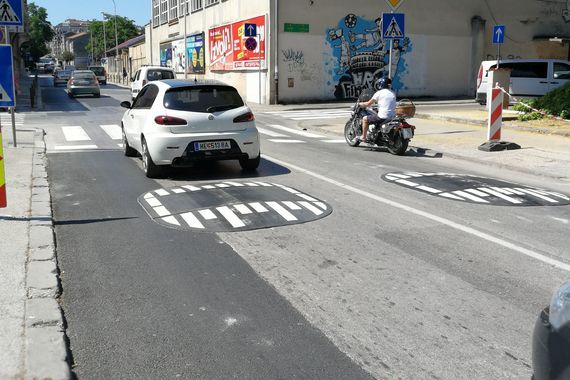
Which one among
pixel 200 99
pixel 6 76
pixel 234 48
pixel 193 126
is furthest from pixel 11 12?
pixel 234 48

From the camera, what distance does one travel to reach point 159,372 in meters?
3.43

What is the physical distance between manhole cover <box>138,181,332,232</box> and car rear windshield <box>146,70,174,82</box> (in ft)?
63.9

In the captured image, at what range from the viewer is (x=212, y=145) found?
941 centimetres

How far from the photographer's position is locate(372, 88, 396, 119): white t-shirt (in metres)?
12.5

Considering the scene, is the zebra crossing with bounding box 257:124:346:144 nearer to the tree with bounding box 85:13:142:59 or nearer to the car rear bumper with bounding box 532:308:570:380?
the car rear bumper with bounding box 532:308:570:380

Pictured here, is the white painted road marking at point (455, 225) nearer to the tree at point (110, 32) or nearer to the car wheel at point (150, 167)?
the car wheel at point (150, 167)

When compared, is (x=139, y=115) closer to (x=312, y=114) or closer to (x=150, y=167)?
(x=150, y=167)

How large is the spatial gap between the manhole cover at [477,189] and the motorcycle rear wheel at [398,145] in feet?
8.31

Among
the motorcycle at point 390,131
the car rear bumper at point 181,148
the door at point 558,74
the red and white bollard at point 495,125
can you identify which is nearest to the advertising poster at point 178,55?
the door at point 558,74

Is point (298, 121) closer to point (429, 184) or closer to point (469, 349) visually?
point (429, 184)

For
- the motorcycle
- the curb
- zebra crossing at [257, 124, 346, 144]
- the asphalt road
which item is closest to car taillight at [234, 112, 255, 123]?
the asphalt road

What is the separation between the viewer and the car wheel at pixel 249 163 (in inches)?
400

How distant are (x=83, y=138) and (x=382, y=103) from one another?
25.6 feet

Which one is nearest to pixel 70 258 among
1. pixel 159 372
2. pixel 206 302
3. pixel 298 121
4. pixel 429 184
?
pixel 206 302
